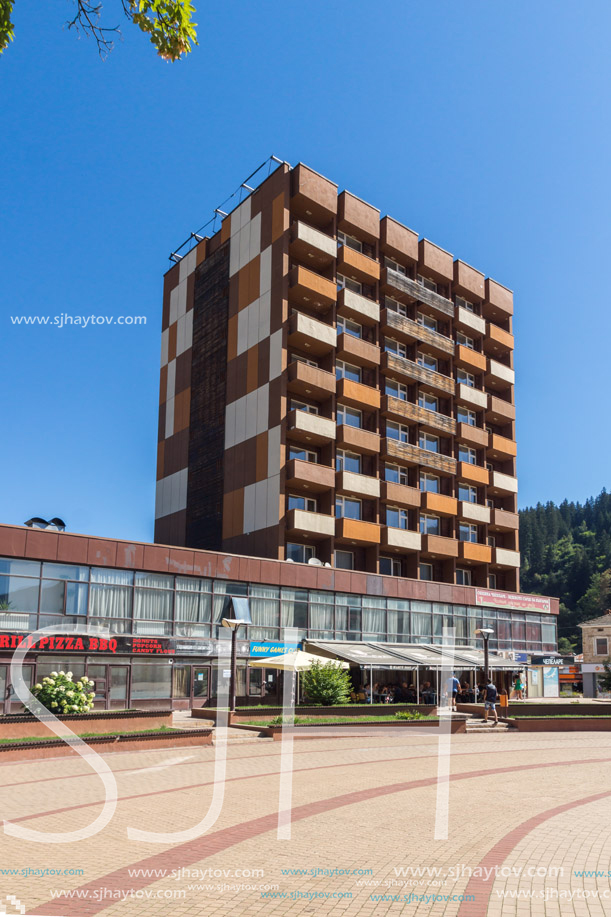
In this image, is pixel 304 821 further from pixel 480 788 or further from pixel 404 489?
pixel 404 489

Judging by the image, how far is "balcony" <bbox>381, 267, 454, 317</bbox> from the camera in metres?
50.0

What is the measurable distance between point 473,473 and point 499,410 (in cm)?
630

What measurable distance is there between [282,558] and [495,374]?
83.0 feet

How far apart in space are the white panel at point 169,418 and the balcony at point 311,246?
13793 millimetres

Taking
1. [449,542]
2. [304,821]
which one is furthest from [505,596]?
[304,821]

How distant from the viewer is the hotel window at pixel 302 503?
4380 centimetres

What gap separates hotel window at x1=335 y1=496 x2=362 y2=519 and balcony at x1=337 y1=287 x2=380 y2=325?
10.9 metres

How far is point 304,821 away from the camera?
38.7 ft

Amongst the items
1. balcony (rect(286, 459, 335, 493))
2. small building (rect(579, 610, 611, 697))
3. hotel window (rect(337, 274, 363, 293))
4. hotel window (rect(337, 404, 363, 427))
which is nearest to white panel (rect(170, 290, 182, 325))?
hotel window (rect(337, 274, 363, 293))

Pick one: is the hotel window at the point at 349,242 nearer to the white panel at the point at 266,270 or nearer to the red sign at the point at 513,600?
the white panel at the point at 266,270

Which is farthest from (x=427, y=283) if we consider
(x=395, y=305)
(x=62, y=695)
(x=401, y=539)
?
(x=62, y=695)

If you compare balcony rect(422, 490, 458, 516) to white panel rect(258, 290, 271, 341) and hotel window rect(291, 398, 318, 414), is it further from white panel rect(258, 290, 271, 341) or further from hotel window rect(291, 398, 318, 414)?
white panel rect(258, 290, 271, 341)

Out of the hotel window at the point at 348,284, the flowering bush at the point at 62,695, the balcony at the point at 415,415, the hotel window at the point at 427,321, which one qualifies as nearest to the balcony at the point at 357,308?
the hotel window at the point at 348,284

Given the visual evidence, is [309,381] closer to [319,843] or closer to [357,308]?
[357,308]
